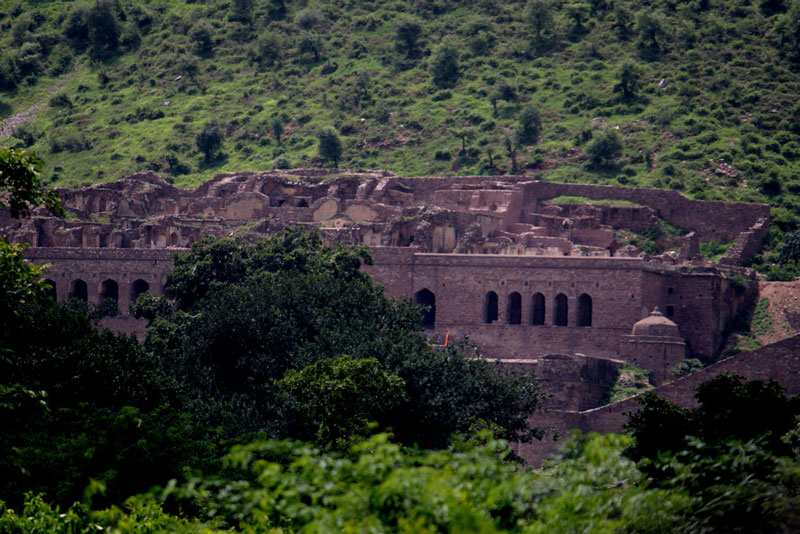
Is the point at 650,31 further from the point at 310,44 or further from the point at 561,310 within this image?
the point at 561,310

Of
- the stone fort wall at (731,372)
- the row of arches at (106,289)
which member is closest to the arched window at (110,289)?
the row of arches at (106,289)

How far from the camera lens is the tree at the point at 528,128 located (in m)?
86.0

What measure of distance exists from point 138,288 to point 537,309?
62.4ft

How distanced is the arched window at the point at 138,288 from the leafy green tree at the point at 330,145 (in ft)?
69.0

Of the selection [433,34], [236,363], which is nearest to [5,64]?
[433,34]

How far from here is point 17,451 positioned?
2512 cm

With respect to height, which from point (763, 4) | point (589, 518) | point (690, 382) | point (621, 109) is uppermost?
point (763, 4)

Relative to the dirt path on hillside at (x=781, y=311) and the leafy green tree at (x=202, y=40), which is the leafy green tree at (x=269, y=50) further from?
the dirt path on hillside at (x=781, y=311)

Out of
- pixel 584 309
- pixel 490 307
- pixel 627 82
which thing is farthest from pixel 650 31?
pixel 584 309

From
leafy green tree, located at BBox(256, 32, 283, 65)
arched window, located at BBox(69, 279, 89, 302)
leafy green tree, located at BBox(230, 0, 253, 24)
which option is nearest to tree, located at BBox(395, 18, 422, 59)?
leafy green tree, located at BBox(256, 32, 283, 65)

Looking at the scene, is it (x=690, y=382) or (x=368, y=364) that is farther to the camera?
(x=690, y=382)

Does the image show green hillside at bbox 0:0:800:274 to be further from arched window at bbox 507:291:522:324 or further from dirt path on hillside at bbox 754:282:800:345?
arched window at bbox 507:291:522:324

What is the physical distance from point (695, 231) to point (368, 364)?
36.0 m

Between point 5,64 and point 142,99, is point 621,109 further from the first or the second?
point 5,64
